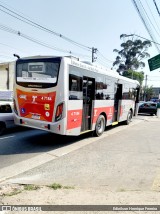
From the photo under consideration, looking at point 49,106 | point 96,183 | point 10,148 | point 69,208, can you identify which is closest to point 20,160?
point 10,148

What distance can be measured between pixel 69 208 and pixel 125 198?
3.47 feet

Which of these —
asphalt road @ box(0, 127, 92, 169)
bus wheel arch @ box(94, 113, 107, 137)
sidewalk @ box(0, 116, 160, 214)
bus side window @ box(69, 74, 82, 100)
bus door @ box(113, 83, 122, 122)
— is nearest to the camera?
sidewalk @ box(0, 116, 160, 214)

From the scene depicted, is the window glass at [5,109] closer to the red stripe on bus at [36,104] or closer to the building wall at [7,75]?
the red stripe on bus at [36,104]

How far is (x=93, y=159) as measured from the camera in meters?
6.78

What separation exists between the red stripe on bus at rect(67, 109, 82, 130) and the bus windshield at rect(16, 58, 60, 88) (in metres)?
1.17

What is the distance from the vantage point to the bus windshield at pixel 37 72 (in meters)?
7.61

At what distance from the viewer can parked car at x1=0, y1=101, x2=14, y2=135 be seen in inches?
379

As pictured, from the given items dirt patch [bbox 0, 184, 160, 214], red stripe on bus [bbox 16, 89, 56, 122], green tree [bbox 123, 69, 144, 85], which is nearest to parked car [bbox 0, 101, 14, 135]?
red stripe on bus [bbox 16, 89, 56, 122]

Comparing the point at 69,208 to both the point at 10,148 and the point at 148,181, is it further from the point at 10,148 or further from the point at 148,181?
the point at 10,148

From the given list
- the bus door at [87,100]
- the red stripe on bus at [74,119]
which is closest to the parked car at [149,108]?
the bus door at [87,100]

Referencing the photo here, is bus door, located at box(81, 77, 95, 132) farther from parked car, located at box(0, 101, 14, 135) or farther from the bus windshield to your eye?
parked car, located at box(0, 101, 14, 135)

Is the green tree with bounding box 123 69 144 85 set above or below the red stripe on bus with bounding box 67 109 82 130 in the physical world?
above

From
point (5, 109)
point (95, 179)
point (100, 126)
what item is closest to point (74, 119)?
point (100, 126)

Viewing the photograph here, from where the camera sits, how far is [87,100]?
358 inches
